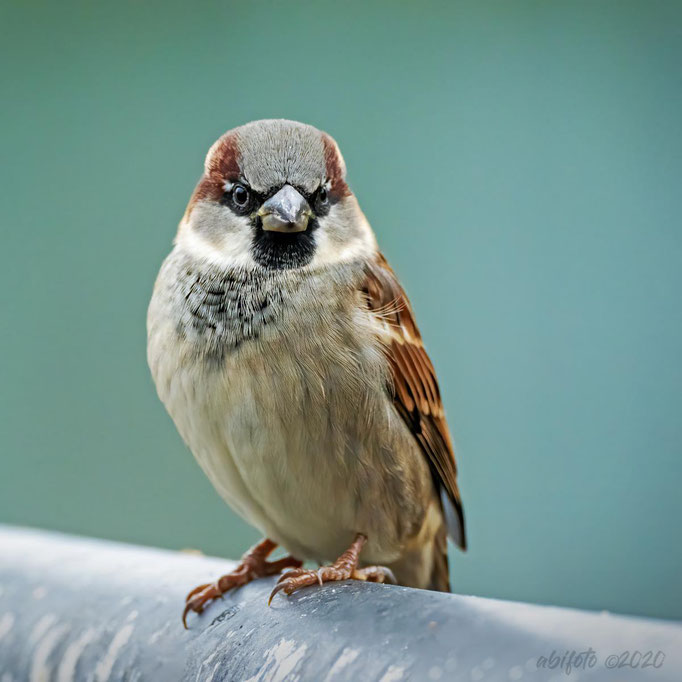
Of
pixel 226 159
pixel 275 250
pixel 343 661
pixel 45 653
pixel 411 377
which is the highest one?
pixel 226 159

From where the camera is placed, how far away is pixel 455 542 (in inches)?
49.8

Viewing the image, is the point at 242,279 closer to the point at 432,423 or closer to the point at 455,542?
the point at 432,423

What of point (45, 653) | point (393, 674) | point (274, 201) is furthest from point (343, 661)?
point (274, 201)

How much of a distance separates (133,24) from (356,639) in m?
1.74

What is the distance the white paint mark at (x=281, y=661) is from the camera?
763 mm

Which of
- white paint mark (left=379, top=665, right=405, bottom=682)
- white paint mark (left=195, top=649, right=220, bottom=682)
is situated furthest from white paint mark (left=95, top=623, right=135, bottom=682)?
white paint mark (left=379, top=665, right=405, bottom=682)

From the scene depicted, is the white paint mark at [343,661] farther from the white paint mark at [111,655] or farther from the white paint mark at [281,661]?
the white paint mark at [111,655]

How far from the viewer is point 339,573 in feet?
3.31

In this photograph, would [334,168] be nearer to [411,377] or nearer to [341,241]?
[341,241]

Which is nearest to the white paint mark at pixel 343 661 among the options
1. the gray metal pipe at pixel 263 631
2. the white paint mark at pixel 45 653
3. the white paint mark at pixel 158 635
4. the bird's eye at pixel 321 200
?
the gray metal pipe at pixel 263 631

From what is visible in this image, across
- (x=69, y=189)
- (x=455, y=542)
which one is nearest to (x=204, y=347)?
(x=455, y=542)

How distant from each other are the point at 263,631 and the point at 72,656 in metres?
0.23

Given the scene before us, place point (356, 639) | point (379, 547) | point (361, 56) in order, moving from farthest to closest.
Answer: point (361, 56), point (379, 547), point (356, 639)

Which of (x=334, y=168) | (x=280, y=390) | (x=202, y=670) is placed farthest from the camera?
(x=334, y=168)
